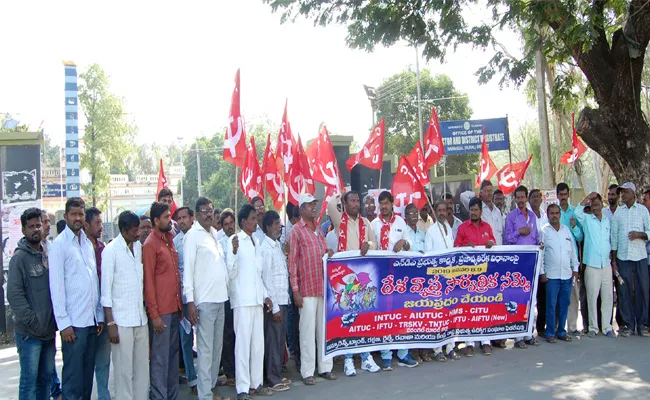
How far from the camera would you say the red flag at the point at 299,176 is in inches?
316

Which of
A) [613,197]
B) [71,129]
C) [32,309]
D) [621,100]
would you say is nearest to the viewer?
[32,309]

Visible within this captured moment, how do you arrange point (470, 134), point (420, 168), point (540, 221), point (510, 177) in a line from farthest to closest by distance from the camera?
point (470, 134) → point (510, 177) → point (420, 168) → point (540, 221)

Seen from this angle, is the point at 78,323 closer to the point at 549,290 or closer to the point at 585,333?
the point at 549,290

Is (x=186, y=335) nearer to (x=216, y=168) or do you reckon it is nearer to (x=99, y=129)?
(x=99, y=129)

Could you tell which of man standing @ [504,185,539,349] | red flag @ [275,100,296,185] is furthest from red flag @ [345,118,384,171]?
man standing @ [504,185,539,349]

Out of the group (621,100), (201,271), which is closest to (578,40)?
(621,100)

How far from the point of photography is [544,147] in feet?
59.0

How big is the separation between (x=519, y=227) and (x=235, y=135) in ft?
13.4

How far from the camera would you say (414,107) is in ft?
117

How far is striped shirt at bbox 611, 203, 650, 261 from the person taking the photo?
27.6 ft

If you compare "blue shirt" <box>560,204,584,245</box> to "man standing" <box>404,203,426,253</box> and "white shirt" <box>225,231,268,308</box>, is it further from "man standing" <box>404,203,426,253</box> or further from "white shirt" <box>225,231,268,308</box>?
"white shirt" <box>225,231,268,308</box>

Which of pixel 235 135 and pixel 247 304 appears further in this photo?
pixel 235 135

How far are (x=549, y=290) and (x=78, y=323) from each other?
6.01 m

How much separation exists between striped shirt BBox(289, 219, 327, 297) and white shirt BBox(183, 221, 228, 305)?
976mm
